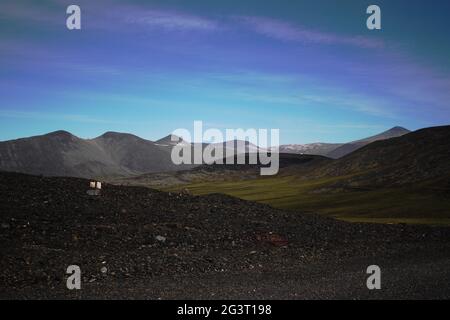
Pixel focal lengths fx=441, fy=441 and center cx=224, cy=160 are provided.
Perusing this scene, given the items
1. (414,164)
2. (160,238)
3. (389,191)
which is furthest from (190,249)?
(414,164)

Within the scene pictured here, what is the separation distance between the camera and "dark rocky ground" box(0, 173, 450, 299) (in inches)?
607


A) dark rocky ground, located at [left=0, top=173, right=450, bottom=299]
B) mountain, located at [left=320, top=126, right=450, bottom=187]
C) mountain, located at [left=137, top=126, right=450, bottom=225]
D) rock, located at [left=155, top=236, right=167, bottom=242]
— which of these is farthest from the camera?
mountain, located at [left=320, top=126, right=450, bottom=187]

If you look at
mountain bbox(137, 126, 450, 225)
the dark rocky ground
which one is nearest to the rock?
the dark rocky ground

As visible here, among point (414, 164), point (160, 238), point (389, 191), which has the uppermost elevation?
point (414, 164)

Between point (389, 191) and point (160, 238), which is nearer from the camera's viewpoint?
point (160, 238)

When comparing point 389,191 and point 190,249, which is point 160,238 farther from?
point 389,191

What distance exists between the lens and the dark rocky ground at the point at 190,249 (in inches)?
607

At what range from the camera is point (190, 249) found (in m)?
22.0

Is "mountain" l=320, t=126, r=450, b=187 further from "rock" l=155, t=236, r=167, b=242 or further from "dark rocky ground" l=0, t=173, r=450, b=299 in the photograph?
"rock" l=155, t=236, r=167, b=242

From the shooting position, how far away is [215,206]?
102 feet
